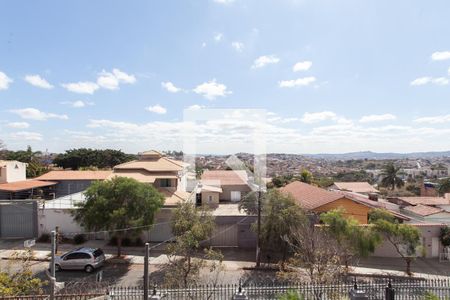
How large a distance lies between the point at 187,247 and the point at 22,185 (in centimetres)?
2241

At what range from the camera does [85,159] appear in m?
54.7

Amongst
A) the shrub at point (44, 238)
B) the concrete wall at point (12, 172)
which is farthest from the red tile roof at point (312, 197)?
the concrete wall at point (12, 172)

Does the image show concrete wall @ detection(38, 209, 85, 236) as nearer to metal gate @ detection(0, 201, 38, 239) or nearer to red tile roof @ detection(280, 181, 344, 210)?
metal gate @ detection(0, 201, 38, 239)

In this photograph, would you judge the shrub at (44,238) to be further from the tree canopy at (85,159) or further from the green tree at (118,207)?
the tree canopy at (85,159)

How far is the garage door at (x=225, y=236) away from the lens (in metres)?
18.1

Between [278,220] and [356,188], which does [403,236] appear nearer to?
[278,220]

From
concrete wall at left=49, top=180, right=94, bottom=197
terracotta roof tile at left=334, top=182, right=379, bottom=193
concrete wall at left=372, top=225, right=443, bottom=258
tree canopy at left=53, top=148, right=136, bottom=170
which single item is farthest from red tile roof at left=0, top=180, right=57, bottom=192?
terracotta roof tile at left=334, top=182, right=379, bottom=193

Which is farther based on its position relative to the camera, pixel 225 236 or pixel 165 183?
pixel 165 183

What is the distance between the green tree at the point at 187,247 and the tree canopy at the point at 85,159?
1691 inches

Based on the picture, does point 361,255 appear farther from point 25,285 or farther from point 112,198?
point 25,285

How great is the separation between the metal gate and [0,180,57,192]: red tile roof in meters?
8.22

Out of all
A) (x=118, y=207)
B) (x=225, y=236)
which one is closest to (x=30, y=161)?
(x=118, y=207)

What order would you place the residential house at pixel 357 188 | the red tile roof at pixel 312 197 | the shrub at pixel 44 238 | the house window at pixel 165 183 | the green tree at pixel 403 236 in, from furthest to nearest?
the residential house at pixel 357 188, the house window at pixel 165 183, the red tile roof at pixel 312 197, the shrub at pixel 44 238, the green tree at pixel 403 236

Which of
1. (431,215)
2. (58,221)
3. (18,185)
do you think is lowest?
(58,221)
